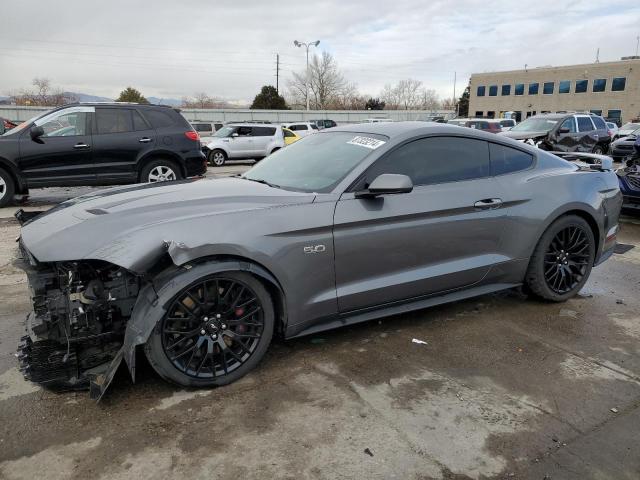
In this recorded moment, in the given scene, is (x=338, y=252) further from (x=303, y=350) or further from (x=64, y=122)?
(x=64, y=122)

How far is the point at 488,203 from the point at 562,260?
109cm

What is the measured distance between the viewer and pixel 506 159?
412 centimetres

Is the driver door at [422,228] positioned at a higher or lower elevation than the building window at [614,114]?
lower

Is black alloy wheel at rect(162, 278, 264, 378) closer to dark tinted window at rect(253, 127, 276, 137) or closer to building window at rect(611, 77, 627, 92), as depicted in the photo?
dark tinted window at rect(253, 127, 276, 137)

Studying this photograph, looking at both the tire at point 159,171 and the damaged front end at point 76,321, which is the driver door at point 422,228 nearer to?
the damaged front end at point 76,321

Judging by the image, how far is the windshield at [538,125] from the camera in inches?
608

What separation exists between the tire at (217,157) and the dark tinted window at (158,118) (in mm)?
8671

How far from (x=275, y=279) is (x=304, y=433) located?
0.91m

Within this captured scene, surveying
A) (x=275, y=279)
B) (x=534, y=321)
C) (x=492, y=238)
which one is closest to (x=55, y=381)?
(x=275, y=279)

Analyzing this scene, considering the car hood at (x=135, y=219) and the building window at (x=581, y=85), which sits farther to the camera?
the building window at (x=581, y=85)

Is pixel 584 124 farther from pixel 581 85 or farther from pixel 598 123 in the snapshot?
pixel 581 85

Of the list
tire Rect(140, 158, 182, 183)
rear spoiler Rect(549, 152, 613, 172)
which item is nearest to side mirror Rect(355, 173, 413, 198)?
rear spoiler Rect(549, 152, 613, 172)

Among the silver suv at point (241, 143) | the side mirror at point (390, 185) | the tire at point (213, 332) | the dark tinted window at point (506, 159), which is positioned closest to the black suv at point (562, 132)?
the silver suv at point (241, 143)

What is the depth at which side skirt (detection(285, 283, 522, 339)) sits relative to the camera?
3295mm
